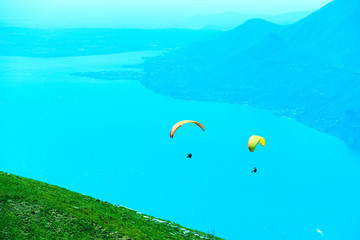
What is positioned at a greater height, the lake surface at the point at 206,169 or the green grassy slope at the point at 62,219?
the lake surface at the point at 206,169

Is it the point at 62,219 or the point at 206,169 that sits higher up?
the point at 206,169

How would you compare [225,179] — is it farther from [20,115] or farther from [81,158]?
[20,115]

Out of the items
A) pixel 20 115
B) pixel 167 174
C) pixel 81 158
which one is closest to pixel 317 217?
pixel 167 174

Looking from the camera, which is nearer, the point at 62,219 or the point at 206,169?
the point at 62,219

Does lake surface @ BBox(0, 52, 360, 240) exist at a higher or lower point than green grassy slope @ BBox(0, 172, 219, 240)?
higher

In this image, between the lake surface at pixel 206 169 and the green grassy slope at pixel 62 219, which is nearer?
the green grassy slope at pixel 62 219
